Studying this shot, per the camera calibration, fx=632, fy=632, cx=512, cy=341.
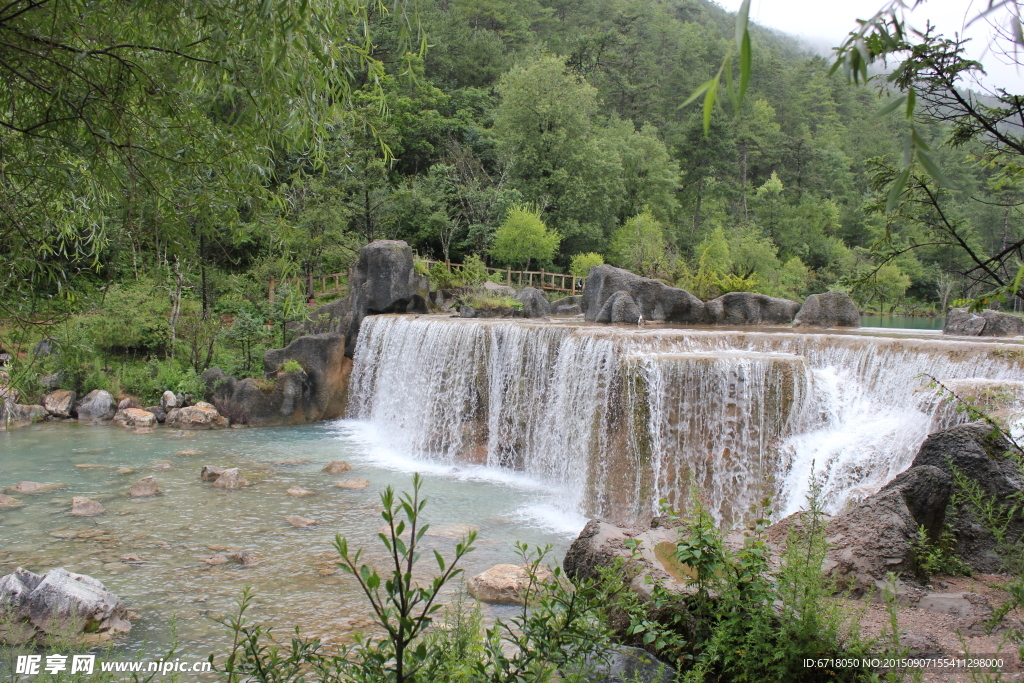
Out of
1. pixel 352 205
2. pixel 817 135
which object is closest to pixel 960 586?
pixel 352 205

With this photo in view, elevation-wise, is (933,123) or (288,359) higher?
(933,123)

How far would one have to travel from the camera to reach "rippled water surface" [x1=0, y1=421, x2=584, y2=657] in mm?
4910

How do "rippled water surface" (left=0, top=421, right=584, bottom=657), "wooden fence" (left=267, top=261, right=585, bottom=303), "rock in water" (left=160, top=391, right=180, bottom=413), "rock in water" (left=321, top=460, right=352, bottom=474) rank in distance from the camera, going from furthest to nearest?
"wooden fence" (left=267, top=261, right=585, bottom=303) < "rock in water" (left=160, top=391, right=180, bottom=413) < "rock in water" (left=321, top=460, right=352, bottom=474) < "rippled water surface" (left=0, top=421, right=584, bottom=657)

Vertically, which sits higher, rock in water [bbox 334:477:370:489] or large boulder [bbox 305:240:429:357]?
large boulder [bbox 305:240:429:357]

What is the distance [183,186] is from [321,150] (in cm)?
76

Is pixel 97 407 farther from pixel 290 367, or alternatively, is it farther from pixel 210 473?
pixel 210 473

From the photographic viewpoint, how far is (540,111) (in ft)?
86.0

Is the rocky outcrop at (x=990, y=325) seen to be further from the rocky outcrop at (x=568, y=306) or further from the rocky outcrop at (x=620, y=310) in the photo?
the rocky outcrop at (x=568, y=306)

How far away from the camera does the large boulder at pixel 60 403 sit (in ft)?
40.1

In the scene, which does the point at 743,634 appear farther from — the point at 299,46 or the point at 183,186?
the point at 183,186

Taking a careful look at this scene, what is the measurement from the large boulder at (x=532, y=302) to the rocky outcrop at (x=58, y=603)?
1216 centimetres

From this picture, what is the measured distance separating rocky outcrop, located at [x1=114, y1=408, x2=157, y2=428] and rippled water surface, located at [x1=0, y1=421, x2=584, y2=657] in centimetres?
60

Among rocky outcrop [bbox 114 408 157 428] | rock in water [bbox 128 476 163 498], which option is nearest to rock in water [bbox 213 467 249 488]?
rock in water [bbox 128 476 163 498]

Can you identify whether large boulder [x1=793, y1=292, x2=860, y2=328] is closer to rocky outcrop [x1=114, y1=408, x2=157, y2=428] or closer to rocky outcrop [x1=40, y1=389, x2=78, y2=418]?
rocky outcrop [x1=114, y1=408, x2=157, y2=428]
